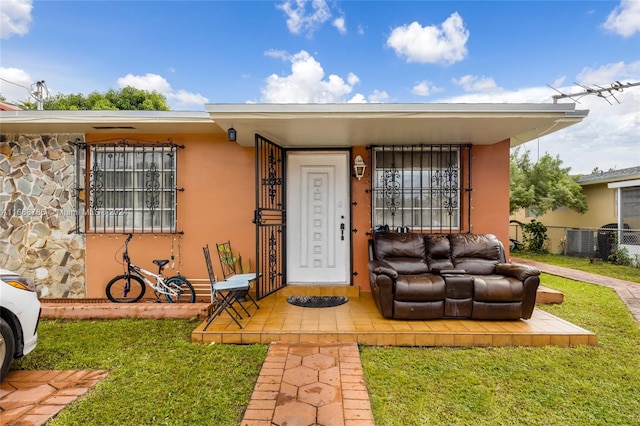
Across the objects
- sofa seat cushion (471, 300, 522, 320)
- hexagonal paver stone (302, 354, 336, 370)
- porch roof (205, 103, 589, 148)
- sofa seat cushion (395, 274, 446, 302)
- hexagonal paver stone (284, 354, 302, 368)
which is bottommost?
hexagonal paver stone (284, 354, 302, 368)

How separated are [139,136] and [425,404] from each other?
16.2 feet

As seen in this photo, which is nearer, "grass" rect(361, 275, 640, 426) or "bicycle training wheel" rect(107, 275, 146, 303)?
"grass" rect(361, 275, 640, 426)

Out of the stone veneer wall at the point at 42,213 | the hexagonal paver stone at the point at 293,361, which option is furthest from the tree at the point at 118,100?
the hexagonal paver stone at the point at 293,361

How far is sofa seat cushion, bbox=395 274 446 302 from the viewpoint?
336cm

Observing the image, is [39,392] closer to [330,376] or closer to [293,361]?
[293,361]

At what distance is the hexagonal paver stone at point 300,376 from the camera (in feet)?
7.62

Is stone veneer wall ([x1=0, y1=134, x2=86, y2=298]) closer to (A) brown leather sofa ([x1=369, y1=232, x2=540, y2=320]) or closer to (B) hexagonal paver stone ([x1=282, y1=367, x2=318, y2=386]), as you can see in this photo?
(B) hexagonal paver stone ([x1=282, y1=367, x2=318, y2=386])

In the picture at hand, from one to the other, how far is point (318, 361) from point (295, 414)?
714 millimetres

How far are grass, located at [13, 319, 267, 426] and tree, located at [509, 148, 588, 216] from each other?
35.3 feet

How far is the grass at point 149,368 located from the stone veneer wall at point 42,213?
3.94 ft

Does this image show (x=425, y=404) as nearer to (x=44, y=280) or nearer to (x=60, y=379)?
(x=60, y=379)

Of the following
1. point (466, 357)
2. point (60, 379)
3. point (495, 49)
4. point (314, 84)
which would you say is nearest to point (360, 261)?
point (466, 357)

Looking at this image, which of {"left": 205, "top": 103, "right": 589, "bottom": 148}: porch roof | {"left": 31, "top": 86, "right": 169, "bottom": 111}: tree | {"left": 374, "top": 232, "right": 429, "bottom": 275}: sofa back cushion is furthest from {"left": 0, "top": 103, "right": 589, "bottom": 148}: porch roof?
{"left": 31, "top": 86, "right": 169, "bottom": 111}: tree

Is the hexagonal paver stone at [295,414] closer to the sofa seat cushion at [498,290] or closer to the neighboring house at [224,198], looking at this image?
the sofa seat cushion at [498,290]
